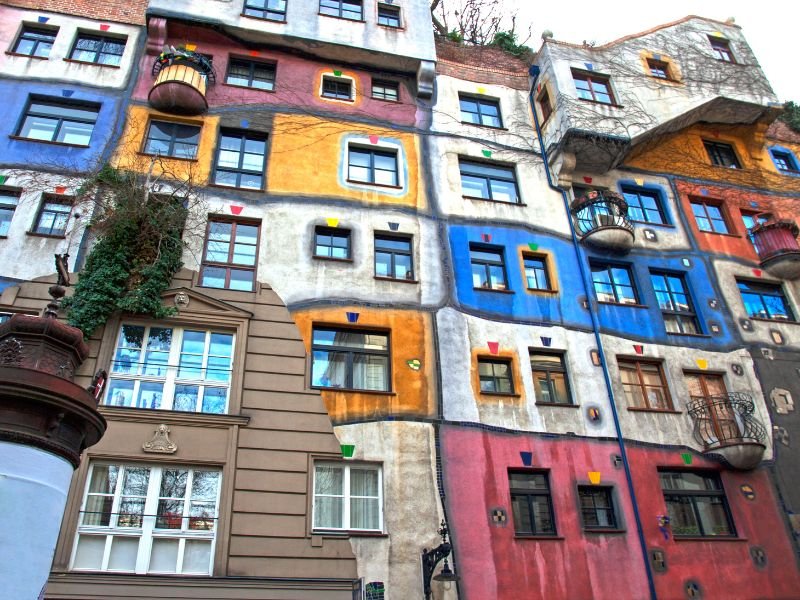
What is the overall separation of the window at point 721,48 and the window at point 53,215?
2113 centimetres

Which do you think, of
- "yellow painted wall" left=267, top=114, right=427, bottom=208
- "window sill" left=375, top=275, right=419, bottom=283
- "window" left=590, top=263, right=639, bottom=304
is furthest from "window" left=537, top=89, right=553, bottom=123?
"window sill" left=375, top=275, right=419, bottom=283

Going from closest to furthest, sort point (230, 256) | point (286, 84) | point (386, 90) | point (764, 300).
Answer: point (230, 256)
point (286, 84)
point (764, 300)
point (386, 90)

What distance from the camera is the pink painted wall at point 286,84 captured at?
57.4 feet

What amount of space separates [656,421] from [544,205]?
6582 millimetres

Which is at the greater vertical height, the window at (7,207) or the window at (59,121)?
the window at (59,121)

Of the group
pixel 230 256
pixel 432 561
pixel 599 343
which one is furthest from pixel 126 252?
pixel 599 343

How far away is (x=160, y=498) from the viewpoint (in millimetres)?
11266

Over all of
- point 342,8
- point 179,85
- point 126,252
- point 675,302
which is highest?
point 342,8

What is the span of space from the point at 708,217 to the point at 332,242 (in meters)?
12.0

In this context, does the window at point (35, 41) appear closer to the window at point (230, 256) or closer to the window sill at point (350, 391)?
the window at point (230, 256)

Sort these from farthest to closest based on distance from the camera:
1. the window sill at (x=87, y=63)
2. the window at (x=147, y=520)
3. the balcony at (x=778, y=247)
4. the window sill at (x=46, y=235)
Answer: the balcony at (x=778, y=247) → the window sill at (x=87, y=63) → the window sill at (x=46, y=235) → the window at (x=147, y=520)

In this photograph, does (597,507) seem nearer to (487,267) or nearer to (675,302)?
(487,267)

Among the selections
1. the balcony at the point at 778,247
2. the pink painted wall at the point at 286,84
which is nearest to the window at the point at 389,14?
the pink painted wall at the point at 286,84

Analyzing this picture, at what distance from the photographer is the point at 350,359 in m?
13.9
